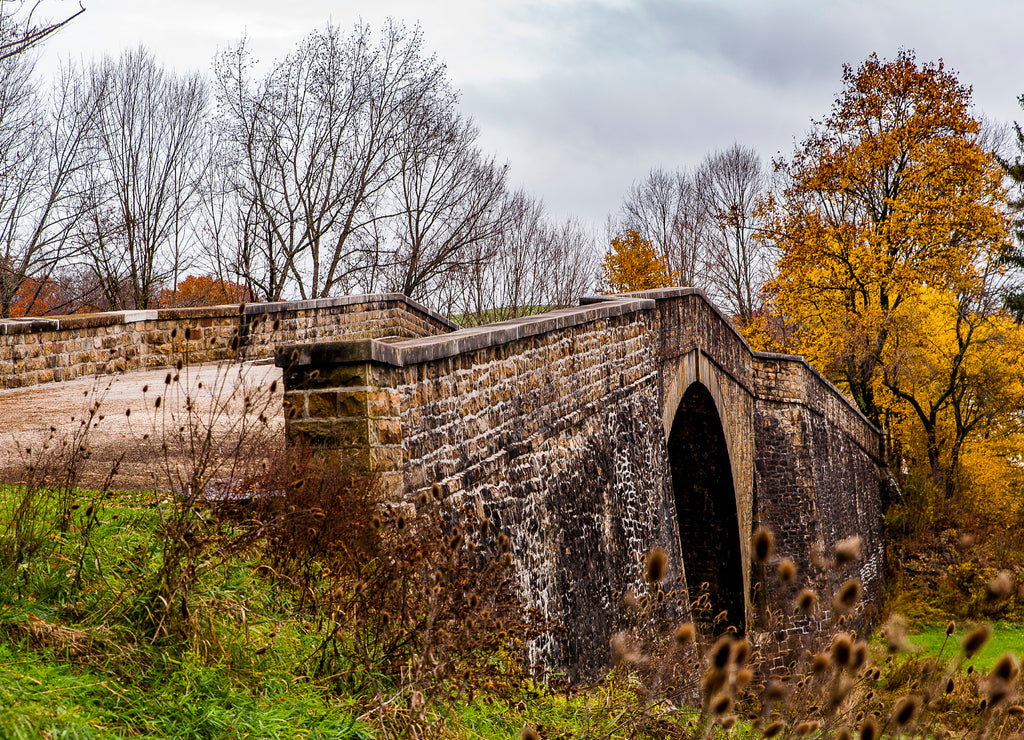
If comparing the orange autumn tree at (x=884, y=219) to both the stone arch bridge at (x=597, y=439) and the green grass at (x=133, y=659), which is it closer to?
the stone arch bridge at (x=597, y=439)

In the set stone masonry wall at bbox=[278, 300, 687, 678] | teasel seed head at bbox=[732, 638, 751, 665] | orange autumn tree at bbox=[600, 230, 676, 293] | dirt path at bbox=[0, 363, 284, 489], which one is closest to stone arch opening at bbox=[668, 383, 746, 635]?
stone masonry wall at bbox=[278, 300, 687, 678]

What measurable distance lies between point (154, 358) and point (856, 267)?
58.7ft

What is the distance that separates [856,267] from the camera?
76.1 ft

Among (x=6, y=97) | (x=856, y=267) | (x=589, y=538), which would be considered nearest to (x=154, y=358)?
(x=589, y=538)

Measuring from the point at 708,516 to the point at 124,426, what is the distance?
1188cm

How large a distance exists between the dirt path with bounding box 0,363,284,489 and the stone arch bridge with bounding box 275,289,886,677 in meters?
0.70

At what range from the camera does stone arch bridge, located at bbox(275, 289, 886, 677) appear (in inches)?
210

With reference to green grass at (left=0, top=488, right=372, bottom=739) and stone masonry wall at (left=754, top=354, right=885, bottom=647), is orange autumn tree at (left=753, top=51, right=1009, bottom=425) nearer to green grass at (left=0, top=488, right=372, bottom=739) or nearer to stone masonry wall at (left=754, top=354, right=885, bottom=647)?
stone masonry wall at (left=754, top=354, right=885, bottom=647)

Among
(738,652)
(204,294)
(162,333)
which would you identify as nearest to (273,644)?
(738,652)

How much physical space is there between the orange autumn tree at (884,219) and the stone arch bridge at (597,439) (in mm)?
5344

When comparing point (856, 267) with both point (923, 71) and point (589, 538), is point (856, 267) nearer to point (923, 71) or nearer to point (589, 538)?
point (923, 71)

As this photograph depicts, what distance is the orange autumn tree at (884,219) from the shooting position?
878 inches

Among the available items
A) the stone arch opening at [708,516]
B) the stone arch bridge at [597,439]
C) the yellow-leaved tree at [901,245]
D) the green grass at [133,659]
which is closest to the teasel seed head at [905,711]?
the stone arch bridge at [597,439]

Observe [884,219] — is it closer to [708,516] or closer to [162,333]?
[708,516]
